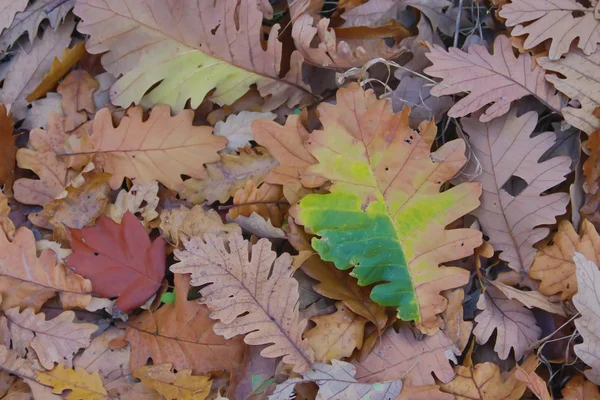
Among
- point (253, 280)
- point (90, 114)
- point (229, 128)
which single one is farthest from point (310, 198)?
point (90, 114)

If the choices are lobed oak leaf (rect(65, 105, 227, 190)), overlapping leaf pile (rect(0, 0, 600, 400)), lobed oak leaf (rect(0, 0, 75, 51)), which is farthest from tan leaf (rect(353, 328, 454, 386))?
lobed oak leaf (rect(0, 0, 75, 51))

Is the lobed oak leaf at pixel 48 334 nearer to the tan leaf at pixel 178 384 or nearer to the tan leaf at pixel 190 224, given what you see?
the tan leaf at pixel 178 384

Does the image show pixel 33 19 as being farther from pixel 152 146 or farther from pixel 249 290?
pixel 249 290

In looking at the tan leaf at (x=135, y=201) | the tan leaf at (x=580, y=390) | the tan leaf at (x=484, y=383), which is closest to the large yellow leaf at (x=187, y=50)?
the tan leaf at (x=135, y=201)

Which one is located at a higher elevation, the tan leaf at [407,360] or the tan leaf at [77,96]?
the tan leaf at [77,96]

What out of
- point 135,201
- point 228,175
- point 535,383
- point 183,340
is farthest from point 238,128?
point 535,383

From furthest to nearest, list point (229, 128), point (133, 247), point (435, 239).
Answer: point (229, 128) < point (133, 247) < point (435, 239)

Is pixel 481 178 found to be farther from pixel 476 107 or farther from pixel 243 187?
pixel 243 187
